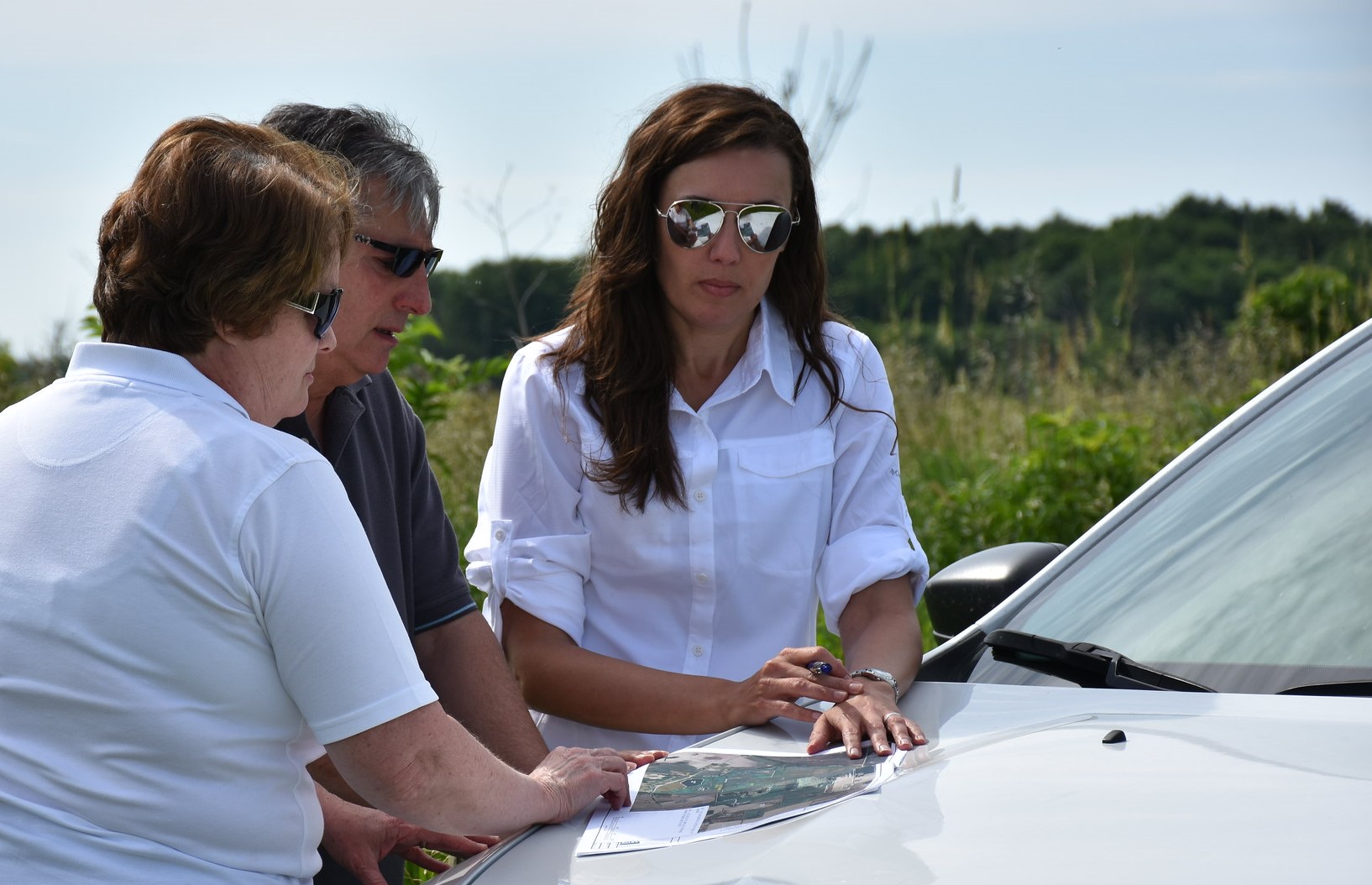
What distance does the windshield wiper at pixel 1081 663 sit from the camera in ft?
6.55

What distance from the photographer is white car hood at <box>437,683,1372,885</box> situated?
1385mm

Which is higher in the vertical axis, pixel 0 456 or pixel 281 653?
pixel 0 456

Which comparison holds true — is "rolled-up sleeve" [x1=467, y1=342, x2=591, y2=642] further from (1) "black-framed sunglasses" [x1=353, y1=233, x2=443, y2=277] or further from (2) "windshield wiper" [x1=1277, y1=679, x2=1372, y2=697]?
(2) "windshield wiper" [x1=1277, y1=679, x2=1372, y2=697]

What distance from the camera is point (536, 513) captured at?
112 inches

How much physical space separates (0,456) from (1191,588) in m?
1.64

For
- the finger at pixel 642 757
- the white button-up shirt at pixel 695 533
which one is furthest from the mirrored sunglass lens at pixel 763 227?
the finger at pixel 642 757

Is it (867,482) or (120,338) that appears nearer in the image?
(120,338)

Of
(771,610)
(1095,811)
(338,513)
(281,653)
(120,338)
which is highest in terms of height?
(120,338)

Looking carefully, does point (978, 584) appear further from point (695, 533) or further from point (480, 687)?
point (480, 687)

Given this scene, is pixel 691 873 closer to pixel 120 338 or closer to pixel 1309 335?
pixel 120 338

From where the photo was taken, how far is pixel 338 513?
167cm

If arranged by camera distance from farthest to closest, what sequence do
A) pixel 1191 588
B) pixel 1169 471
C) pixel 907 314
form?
pixel 907 314
pixel 1169 471
pixel 1191 588

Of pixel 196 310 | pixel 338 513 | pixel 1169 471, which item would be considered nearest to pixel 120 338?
pixel 196 310

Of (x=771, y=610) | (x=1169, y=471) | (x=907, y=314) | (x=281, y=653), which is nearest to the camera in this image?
(x=281, y=653)
